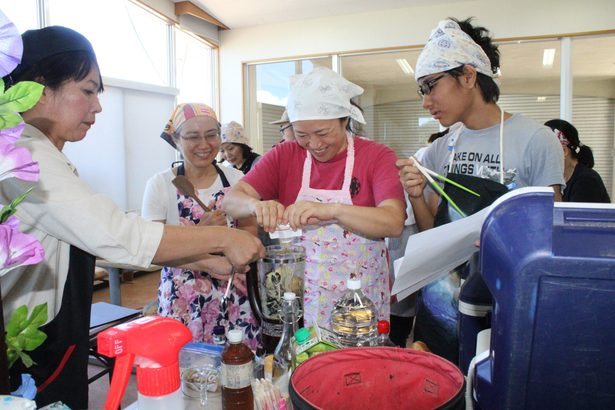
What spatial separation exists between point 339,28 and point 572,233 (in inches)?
242

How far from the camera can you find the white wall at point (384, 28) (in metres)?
5.21

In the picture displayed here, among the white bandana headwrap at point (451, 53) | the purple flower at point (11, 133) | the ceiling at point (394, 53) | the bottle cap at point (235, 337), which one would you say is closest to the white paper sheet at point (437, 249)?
the bottle cap at point (235, 337)

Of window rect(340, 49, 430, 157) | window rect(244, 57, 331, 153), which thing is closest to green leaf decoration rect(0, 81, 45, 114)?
window rect(340, 49, 430, 157)

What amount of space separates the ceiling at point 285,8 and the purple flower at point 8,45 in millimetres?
5787

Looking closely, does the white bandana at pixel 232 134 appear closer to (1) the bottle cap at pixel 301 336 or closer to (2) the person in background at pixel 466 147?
(2) the person in background at pixel 466 147

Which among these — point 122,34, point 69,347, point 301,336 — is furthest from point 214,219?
point 122,34

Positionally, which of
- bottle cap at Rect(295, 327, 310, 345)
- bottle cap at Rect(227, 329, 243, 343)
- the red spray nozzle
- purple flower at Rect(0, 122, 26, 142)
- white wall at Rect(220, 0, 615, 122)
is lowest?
bottle cap at Rect(295, 327, 310, 345)

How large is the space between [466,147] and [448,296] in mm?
529

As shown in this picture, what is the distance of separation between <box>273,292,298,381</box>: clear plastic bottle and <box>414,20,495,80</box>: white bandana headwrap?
37.7 inches

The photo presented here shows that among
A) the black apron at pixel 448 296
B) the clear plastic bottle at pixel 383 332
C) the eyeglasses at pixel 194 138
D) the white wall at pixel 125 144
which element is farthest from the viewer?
the white wall at pixel 125 144

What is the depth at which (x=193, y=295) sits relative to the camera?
1.89m

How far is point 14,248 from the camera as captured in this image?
477mm

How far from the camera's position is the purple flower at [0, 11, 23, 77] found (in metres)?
0.44

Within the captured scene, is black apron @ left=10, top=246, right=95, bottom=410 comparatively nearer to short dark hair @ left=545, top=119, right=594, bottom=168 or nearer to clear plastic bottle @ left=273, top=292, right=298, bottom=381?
clear plastic bottle @ left=273, top=292, right=298, bottom=381
